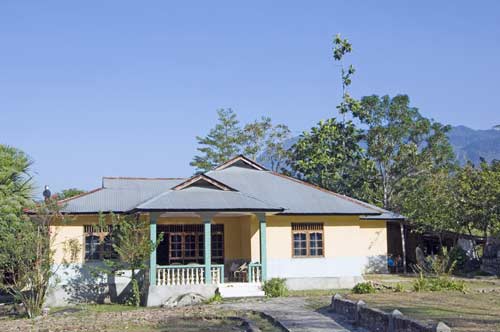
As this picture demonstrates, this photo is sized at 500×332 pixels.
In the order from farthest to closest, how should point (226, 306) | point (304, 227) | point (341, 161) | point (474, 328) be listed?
point (341, 161) < point (304, 227) < point (226, 306) < point (474, 328)

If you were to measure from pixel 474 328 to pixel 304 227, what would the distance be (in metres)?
12.7

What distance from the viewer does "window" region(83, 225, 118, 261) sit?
23438mm

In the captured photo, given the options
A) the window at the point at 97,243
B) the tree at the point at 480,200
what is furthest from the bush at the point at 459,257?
the window at the point at 97,243

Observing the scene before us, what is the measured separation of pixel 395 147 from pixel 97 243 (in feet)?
83.4

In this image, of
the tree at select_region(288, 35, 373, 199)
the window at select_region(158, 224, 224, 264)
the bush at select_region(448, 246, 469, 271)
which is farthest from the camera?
the tree at select_region(288, 35, 373, 199)

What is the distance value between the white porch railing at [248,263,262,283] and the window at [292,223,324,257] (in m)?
2.59

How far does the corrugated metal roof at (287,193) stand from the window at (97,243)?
5453mm

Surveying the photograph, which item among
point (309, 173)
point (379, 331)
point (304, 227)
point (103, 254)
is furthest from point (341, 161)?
point (379, 331)

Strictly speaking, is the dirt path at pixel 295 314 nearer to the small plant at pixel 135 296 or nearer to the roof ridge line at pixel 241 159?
the small plant at pixel 135 296

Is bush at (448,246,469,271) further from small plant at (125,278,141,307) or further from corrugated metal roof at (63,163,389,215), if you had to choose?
small plant at (125,278,141,307)

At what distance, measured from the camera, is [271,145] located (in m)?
53.0

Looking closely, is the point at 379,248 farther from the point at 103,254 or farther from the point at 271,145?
the point at 271,145

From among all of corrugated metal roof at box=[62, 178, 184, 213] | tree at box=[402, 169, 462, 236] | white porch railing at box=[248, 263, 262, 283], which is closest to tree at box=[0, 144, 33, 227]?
corrugated metal roof at box=[62, 178, 184, 213]

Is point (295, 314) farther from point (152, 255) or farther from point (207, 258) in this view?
point (152, 255)
